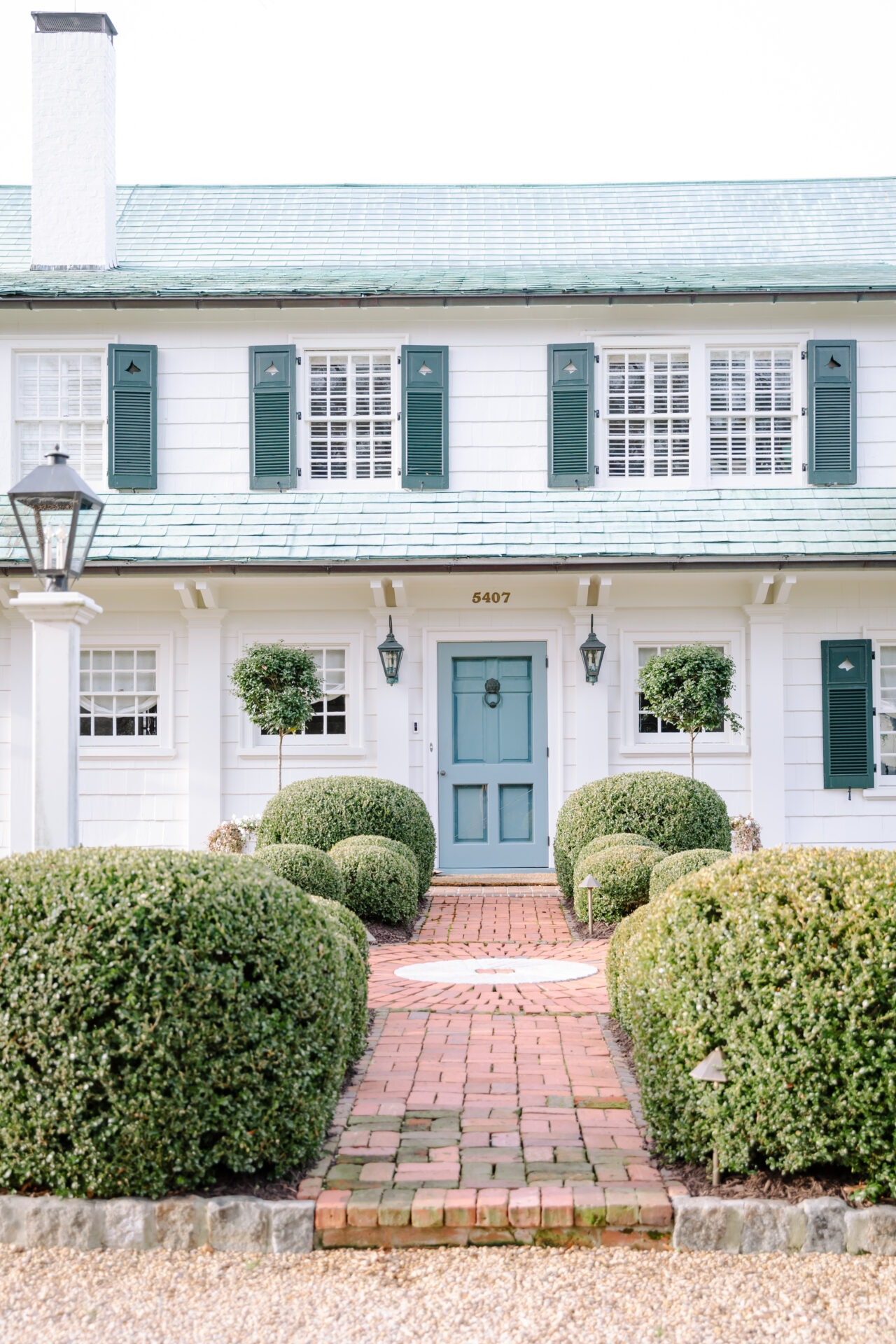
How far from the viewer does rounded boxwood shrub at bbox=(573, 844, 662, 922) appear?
8.27 metres

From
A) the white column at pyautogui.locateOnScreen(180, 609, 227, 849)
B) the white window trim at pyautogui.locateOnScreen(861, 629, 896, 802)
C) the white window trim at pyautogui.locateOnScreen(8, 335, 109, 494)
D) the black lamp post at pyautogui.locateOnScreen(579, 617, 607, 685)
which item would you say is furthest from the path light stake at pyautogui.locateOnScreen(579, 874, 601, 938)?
the white window trim at pyautogui.locateOnScreen(8, 335, 109, 494)

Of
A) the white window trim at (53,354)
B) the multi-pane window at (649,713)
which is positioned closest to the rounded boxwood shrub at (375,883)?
the multi-pane window at (649,713)

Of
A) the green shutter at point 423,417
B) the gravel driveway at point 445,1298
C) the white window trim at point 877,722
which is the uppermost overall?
the green shutter at point 423,417

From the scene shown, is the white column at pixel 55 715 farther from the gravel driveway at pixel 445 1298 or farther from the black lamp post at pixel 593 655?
the black lamp post at pixel 593 655

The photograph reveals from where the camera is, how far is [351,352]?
39.2 ft

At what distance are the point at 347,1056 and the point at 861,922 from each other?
80.1 inches

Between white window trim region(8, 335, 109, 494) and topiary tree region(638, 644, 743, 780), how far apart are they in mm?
5956

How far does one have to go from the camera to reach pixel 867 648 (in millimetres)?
11375

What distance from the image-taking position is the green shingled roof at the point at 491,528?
35.9 ft

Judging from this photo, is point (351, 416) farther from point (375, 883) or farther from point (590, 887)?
point (590, 887)

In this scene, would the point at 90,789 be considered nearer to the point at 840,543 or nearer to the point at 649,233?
the point at 840,543

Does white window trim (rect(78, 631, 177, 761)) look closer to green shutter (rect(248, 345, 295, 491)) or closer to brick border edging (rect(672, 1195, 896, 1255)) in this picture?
green shutter (rect(248, 345, 295, 491))

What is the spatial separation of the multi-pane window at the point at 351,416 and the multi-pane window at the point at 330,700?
1882 millimetres

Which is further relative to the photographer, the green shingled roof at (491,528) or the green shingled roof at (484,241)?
the green shingled roof at (484,241)
